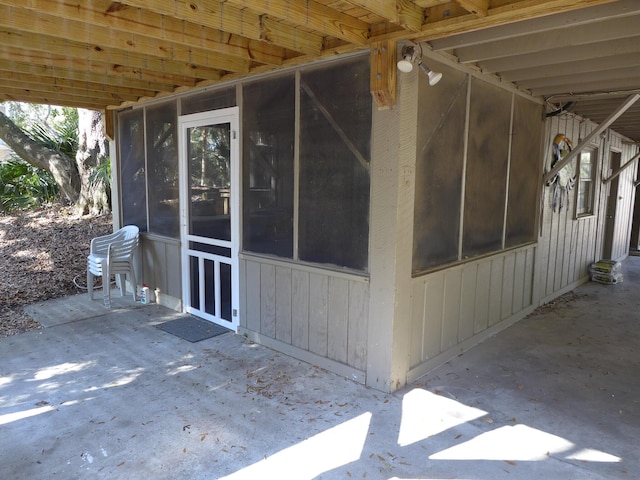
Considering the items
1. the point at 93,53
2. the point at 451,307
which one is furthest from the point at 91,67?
the point at 451,307

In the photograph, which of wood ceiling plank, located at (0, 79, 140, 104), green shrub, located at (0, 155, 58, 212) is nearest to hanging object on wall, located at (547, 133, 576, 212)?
wood ceiling plank, located at (0, 79, 140, 104)

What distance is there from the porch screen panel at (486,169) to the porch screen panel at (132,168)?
3.67m

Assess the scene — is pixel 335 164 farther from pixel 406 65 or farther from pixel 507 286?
pixel 507 286

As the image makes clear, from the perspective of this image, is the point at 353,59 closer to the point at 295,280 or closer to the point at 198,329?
the point at 295,280

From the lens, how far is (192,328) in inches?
169

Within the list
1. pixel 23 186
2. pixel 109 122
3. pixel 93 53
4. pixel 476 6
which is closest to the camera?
pixel 476 6

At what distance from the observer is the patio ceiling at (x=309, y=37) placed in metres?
2.37

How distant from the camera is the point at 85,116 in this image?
26.5 ft

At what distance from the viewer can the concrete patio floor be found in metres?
2.23

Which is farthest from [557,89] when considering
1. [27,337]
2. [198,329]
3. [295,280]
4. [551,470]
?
[27,337]

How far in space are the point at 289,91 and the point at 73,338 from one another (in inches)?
115

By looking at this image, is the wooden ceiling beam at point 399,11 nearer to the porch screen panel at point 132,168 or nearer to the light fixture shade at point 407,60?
the light fixture shade at point 407,60

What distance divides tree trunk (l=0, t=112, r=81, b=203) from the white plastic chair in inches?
141

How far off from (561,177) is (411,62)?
3.60m
